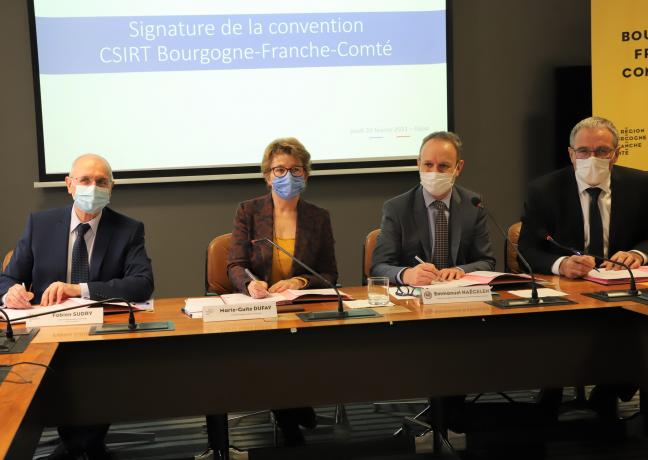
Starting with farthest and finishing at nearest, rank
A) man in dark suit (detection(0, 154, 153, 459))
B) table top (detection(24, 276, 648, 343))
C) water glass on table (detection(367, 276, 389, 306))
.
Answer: man in dark suit (detection(0, 154, 153, 459))
water glass on table (detection(367, 276, 389, 306))
table top (detection(24, 276, 648, 343))

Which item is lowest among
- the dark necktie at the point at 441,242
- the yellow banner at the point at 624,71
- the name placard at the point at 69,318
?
the name placard at the point at 69,318

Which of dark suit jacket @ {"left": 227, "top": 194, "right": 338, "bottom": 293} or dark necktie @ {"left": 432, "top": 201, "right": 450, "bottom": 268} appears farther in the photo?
dark necktie @ {"left": 432, "top": 201, "right": 450, "bottom": 268}

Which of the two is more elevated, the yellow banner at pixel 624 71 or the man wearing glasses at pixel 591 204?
the yellow banner at pixel 624 71

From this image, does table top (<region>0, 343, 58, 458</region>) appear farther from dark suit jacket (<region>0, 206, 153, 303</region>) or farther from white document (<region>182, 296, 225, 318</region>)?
dark suit jacket (<region>0, 206, 153, 303</region>)

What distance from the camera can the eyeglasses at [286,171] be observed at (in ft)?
10.7

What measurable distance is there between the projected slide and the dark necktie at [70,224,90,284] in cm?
164

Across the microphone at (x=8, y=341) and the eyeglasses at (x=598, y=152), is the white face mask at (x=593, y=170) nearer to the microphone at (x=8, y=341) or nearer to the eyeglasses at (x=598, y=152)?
the eyeglasses at (x=598, y=152)

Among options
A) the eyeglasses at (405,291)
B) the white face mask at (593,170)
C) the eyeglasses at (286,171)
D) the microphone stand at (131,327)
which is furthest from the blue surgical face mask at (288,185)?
the white face mask at (593,170)

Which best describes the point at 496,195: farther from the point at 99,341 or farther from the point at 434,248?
the point at 99,341

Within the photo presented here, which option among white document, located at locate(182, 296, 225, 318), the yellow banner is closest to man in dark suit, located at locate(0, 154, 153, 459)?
white document, located at locate(182, 296, 225, 318)

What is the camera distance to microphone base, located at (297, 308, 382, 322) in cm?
245

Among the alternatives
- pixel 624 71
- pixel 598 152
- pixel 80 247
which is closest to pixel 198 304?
pixel 80 247

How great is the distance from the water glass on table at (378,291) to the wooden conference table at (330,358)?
8cm

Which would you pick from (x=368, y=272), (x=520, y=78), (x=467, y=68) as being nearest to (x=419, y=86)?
(x=467, y=68)
